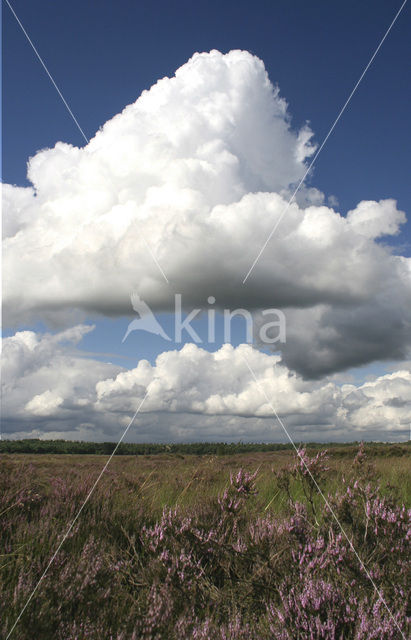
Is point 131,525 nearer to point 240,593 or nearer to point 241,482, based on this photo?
point 241,482

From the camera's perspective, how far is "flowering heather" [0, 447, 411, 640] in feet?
9.44

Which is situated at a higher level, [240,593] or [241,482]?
[241,482]

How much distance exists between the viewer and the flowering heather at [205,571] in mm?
2877

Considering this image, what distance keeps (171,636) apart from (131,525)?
2354 millimetres

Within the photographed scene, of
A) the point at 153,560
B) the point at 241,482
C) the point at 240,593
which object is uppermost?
the point at 241,482

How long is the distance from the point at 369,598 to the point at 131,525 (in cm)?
274

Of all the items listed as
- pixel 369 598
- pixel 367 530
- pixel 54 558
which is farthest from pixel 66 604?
pixel 367 530

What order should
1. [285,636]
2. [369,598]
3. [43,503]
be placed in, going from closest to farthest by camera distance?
[285,636] → [369,598] → [43,503]

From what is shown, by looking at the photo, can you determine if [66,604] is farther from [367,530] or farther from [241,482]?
[367,530]

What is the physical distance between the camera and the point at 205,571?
395 cm

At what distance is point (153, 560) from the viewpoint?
3812 mm

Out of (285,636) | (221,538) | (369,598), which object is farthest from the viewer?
(221,538)

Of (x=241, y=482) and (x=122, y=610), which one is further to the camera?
(x=241, y=482)

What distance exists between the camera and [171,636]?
9.31 ft
